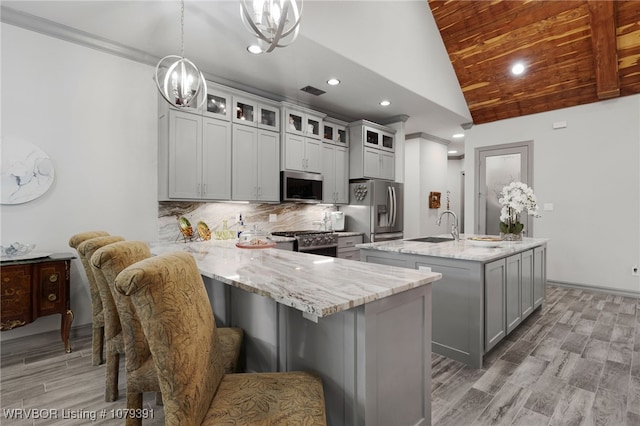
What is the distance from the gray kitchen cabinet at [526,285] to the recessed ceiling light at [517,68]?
3.14 metres

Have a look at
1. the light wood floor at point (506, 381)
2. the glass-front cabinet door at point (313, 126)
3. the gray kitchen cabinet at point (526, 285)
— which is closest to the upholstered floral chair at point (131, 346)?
the light wood floor at point (506, 381)

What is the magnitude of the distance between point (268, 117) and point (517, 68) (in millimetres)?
3934

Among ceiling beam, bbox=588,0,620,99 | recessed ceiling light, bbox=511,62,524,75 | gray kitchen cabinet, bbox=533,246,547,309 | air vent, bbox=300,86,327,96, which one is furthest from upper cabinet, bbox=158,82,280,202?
ceiling beam, bbox=588,0,620,99

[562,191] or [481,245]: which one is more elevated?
[562,191]

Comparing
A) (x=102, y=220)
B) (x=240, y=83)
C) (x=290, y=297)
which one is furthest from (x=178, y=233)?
(x=290, y=297)

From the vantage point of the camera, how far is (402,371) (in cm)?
139

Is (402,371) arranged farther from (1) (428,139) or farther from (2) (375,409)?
(1) (428,139)

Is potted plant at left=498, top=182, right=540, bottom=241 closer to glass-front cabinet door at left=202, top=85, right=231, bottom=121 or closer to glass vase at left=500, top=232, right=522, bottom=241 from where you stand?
glass vase at left=500, top=232, right=522, bottom=241

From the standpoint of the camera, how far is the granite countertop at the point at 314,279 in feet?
3.76

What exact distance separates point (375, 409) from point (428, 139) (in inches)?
255

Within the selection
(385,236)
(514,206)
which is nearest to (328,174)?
(385,236)

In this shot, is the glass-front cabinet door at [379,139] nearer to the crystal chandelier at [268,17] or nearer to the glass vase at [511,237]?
the glass vase at [511,237]

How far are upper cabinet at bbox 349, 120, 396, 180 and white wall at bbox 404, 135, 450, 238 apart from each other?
3.83ft

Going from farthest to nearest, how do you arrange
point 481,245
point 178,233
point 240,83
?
point 240,83, point 178,233, point 481,245
